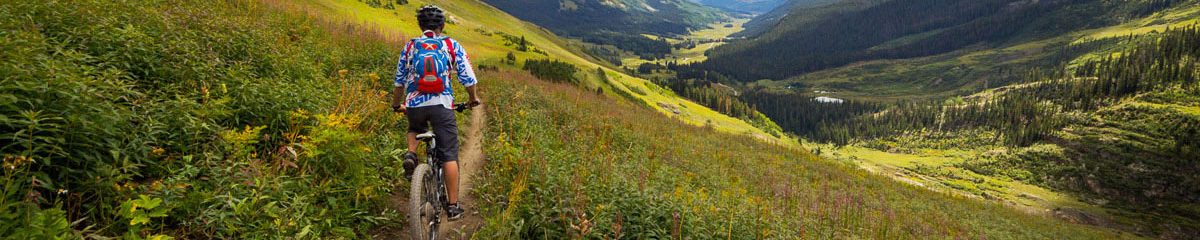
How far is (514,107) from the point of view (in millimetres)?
17156

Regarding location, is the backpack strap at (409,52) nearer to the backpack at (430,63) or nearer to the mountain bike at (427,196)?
the backpack at (430,63)

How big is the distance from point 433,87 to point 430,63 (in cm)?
28

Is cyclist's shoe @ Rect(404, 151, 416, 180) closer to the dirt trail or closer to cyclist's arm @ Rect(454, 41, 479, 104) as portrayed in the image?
the dirt trail

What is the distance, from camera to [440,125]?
564 cm

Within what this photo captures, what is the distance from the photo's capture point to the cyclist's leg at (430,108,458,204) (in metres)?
5.62

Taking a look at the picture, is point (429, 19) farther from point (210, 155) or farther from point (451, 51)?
point (210, 155)

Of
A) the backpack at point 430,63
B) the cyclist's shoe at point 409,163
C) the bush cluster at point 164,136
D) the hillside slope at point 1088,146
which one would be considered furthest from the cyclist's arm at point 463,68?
the hillside slope at point 1088,146

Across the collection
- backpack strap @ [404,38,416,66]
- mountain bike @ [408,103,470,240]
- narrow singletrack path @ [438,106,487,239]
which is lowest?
narrow singletrack path @ [438,106,487,239]

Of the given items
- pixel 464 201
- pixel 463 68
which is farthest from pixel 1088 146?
pixel 463 68

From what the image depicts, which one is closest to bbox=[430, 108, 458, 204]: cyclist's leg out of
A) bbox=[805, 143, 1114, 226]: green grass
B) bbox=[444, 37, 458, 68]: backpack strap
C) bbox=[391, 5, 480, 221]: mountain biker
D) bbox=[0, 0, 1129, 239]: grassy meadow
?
bbox=[391, 5, 480, 221]: mountain biker

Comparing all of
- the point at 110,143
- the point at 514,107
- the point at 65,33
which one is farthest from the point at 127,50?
the point at 514,107

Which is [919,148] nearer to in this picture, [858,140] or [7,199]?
[858,140]

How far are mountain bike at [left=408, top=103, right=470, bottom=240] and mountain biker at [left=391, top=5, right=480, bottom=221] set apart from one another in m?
0.11

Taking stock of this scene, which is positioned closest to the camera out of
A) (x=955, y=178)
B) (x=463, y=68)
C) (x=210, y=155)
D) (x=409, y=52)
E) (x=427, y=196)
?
(x=210, y=155)
